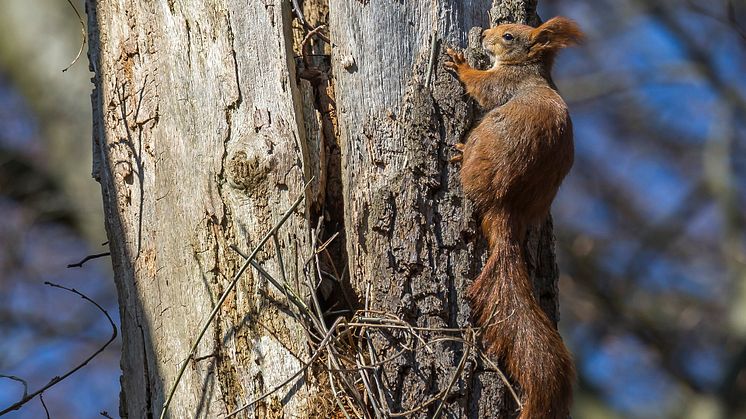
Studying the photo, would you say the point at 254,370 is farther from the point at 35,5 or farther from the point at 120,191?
the point at 35,5

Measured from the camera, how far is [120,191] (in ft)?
8.63

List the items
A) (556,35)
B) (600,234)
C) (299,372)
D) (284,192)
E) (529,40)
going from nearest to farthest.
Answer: (299,372)
(284,192)
(529,40)
(556,35)
(600,234)

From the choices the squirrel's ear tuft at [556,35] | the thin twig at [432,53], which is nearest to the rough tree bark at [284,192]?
the thin twig at [432,53]

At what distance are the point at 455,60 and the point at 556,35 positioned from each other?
2.37ft

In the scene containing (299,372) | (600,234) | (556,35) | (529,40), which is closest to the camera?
(299,372)

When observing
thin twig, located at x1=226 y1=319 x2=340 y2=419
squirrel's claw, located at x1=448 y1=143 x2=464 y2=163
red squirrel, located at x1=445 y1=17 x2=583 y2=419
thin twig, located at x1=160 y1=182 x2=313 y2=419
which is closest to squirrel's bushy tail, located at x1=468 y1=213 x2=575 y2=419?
red squirrel, located at x1=445 y1=17 x2=583 y2=419

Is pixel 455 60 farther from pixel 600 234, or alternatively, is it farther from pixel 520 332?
pixel 600 234

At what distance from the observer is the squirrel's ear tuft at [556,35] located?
300 centimetres

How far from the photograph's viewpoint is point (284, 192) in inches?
94.0

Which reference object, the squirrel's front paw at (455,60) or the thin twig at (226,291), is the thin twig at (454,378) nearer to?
the thin twig at (226,291)

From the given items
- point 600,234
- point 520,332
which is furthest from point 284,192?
point 600,234

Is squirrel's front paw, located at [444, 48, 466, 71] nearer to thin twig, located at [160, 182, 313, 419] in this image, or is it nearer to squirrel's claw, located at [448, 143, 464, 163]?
squirrel's claw, located at [448, 143, 464, 163]

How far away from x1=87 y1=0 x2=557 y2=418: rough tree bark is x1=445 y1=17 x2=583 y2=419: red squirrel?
51 mm

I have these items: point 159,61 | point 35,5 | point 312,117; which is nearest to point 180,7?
point 159,61
